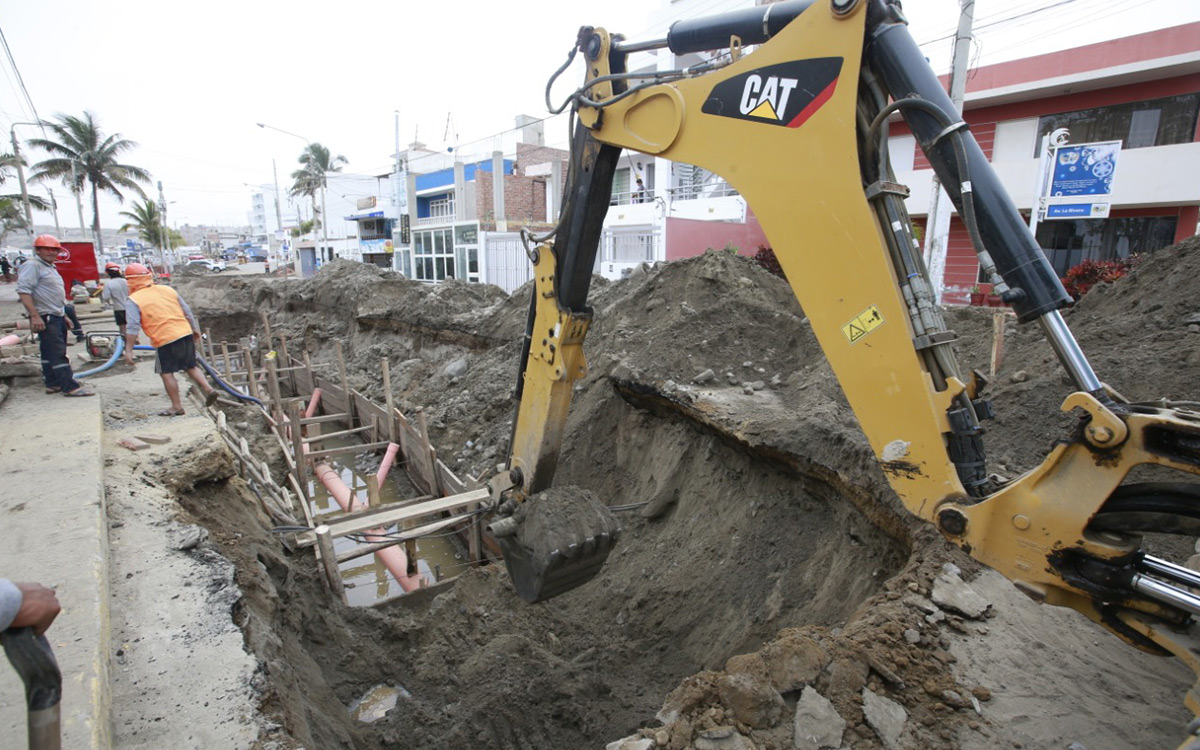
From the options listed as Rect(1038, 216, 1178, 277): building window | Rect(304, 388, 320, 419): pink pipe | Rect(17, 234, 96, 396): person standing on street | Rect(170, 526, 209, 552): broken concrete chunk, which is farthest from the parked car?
Rect(1038, 216, 1178, 277): building window

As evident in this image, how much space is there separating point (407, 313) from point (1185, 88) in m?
19.1

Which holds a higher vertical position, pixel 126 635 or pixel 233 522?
pixel 126 635

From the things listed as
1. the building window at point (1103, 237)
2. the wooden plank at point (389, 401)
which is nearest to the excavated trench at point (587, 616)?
the wooden plank at point (389, 401)

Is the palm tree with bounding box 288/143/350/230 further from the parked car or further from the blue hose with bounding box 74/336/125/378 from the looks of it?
the blue hose with bounding box 74/336/125/378

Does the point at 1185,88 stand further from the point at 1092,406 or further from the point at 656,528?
the point at 1092,406

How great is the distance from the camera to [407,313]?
50.8 feet

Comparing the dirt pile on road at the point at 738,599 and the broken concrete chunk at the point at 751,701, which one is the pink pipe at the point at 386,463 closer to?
the dirt pile on road at the point at 738,599

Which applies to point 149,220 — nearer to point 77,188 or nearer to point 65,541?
point 77,188

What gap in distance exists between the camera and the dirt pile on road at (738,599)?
2.49 meters

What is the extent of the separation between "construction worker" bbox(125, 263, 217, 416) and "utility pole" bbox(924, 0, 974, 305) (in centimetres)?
817

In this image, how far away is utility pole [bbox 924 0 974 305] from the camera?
8141 millimetres

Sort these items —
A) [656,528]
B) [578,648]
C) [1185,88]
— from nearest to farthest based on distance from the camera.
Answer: [578,648]
[656,528]
[1185,88]

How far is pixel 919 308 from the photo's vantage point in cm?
215

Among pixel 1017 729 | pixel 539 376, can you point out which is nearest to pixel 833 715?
pixel 1017 729
